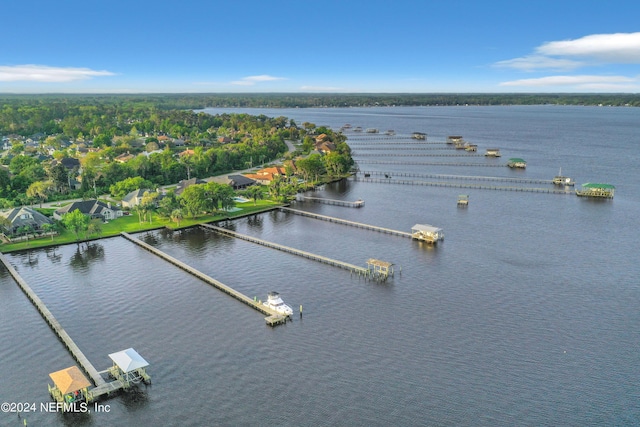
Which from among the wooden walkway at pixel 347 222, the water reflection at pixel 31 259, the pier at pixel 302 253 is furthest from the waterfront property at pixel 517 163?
the water reflection at pixel 31 259

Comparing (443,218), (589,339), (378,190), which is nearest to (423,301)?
(589,339)

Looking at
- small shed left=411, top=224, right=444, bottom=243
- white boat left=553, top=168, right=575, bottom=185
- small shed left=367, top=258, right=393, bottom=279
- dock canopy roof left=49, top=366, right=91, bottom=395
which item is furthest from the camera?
white boat left=553, top=168, right=575, bottom=185

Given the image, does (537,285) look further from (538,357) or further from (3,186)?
(3,186)

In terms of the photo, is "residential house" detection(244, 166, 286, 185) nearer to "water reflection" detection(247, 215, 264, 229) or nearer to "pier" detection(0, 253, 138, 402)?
"water reflection" detection(247, 215, 264, 229)

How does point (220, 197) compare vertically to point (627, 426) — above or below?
above

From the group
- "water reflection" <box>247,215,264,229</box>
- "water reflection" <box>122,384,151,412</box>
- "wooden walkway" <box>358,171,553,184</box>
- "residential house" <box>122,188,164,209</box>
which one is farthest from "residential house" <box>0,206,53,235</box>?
"wooden walkway" <box>358,171,553,184</box>
